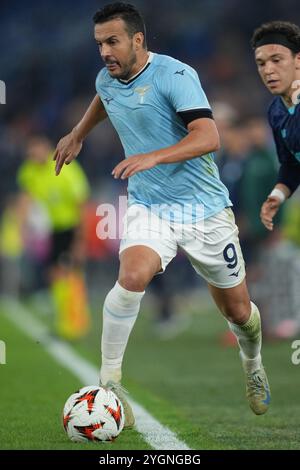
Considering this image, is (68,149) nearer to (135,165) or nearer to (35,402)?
(135,165)

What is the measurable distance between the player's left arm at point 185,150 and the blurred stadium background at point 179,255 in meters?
1.50

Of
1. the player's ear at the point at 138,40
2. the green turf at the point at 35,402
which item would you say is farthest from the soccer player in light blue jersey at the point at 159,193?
the green turf at the point at 35,402

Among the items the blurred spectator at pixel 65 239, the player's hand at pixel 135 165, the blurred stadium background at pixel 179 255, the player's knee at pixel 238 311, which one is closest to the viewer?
the player's hand at pixel 135 165

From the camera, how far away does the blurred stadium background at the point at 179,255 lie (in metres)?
7.79

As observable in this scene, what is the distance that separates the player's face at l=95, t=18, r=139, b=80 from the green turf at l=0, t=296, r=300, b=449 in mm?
2178

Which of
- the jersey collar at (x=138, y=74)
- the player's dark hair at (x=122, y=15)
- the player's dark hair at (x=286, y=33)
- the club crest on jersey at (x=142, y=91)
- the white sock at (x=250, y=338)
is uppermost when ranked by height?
the player's dark hair at (x=122, y=15)

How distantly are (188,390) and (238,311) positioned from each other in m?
1.90

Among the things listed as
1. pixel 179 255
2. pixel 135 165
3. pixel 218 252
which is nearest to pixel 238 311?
pixel 218 252

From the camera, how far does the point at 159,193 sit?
6164 mm

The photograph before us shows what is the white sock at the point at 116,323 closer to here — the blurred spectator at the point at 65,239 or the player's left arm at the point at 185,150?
the player's left arm at the point at 185,150

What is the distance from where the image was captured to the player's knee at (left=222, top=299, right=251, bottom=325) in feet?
20.7

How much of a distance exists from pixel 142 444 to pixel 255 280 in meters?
6.87

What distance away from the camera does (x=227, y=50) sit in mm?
22609

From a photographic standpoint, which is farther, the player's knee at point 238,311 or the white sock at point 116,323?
the player's knee at point 238,311
